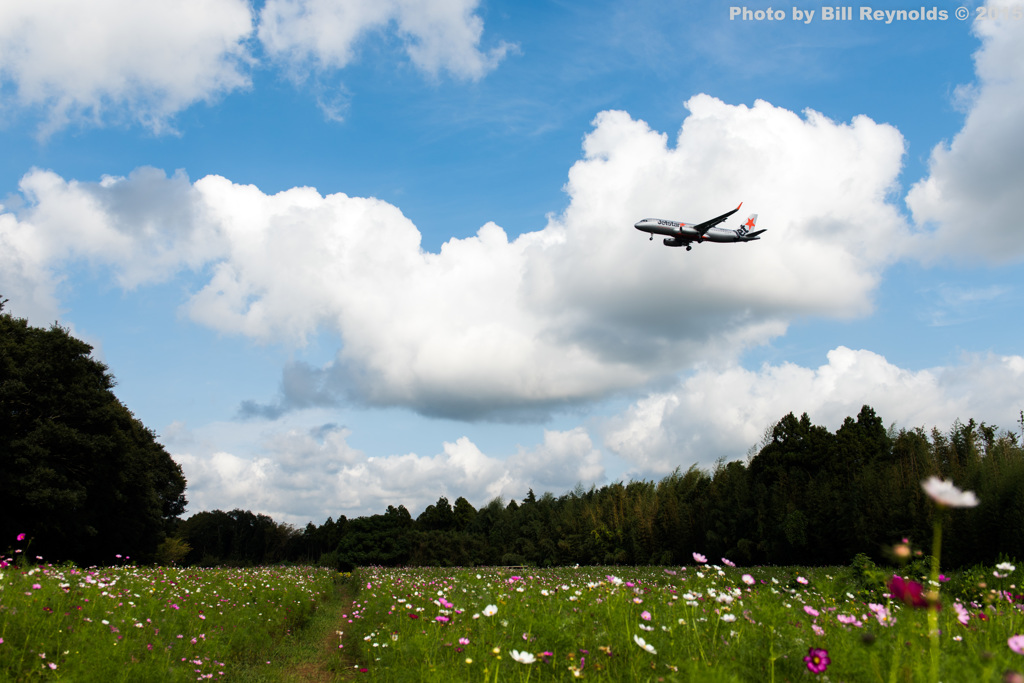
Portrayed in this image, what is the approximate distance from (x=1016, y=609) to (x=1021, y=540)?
13445 millimetres

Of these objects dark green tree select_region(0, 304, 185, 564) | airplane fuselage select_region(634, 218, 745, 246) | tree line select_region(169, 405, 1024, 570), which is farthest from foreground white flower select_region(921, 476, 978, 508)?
airplane fuselage select_region(634, 218, 745, 246)

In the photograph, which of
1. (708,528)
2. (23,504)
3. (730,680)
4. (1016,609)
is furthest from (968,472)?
(23,504)

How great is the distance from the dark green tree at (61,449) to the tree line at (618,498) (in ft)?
0.19

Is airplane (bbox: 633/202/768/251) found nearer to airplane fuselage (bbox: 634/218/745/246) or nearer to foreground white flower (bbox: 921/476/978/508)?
airplane fuselage (bbox: 634/218/745/246)

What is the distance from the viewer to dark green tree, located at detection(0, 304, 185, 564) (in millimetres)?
20500

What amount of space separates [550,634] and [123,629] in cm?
511

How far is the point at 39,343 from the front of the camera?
22.6 meters

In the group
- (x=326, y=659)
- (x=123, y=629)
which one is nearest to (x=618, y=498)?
(x=326, y=659)

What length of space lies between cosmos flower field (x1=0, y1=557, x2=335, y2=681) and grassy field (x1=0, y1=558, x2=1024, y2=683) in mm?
23

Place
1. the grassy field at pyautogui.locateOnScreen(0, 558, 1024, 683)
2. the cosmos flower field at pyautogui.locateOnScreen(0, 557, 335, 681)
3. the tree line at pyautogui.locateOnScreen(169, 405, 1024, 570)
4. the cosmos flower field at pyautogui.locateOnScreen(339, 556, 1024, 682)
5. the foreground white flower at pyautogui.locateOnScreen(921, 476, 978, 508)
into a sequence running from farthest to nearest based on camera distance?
the tree line at pyautogui.locateOnScreen(169, 405, 1024, 570) → the cosmos flower field at pyautogui.locateOnScreen(0, 557, 335, 681) → the grassy field at pyautogui.locateOnScreen(0, 558, 1024, 683) → the cosmos flower field at pyautogui.locateOnScreen(339, 556, 1024, 682) → the foreground white flower at pyautogui.locateOnScreen(921, 476, 978, 508)

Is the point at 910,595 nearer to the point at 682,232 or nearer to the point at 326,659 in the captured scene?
the point at 326,659

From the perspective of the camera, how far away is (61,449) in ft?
72.6

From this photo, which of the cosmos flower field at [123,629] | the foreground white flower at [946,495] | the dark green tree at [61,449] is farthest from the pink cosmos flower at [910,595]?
the dark green tree at [61,449]

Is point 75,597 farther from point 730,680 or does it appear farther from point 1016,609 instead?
point 1016,609
